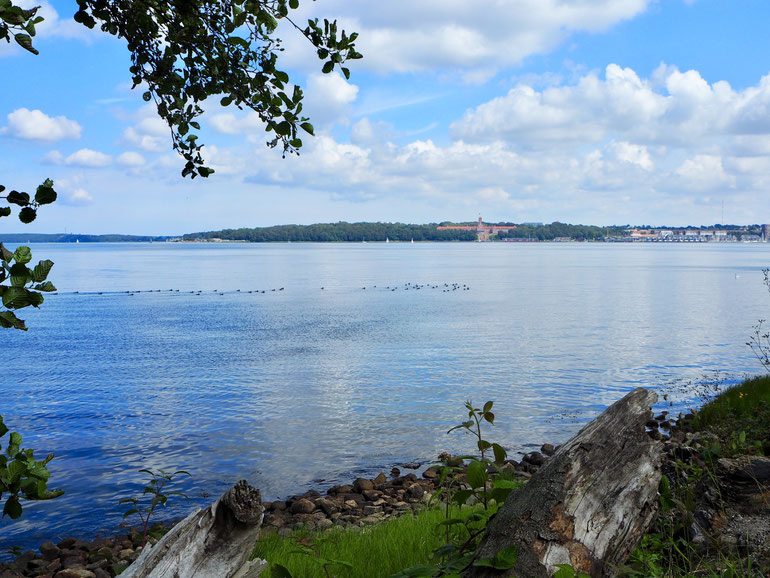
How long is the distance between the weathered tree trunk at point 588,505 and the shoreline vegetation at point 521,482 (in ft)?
0.79

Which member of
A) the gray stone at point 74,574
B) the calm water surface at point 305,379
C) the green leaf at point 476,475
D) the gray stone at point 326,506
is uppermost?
the green leaf at point 476,475

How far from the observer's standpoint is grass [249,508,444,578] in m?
6.13

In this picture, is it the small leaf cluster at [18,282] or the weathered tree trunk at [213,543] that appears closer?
the small leaf cluster at [18,282]

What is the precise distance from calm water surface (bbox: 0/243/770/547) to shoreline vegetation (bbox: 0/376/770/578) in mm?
1536

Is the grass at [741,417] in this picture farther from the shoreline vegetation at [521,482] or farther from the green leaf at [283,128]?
the green leaf at [283,128]

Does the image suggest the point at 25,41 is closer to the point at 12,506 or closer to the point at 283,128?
the point at 12,506

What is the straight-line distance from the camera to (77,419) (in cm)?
1822

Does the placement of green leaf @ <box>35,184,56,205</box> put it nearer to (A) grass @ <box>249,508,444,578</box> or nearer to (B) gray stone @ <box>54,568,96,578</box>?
(A) grass @ <box>249,508,444,578</box>

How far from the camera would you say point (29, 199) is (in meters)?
3.01

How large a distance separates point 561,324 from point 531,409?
20.8 m

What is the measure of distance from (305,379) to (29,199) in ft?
68.7

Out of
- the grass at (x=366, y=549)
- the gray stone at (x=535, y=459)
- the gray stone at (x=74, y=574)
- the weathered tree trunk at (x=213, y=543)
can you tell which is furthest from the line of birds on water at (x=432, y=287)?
the weathered tree trunk at (x=213, y=543)

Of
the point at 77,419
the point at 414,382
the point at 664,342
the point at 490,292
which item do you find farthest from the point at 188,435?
the point at 490,292

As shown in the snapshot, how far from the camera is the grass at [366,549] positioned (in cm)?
613
